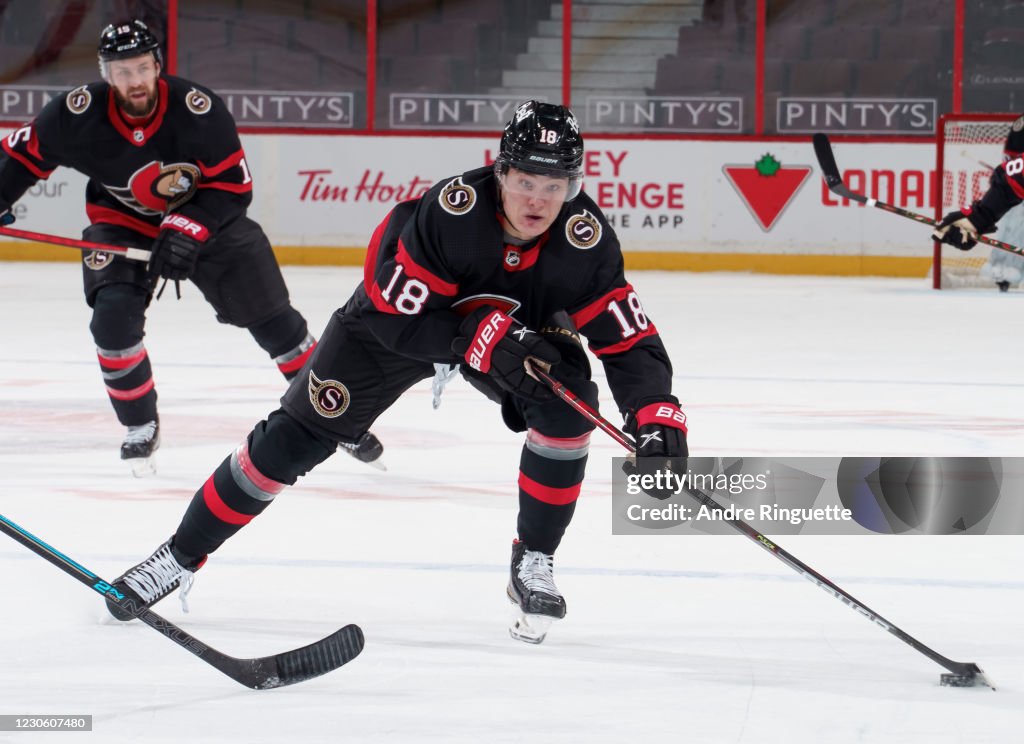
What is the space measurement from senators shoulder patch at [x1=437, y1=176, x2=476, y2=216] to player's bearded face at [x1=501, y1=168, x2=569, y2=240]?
0.19ft

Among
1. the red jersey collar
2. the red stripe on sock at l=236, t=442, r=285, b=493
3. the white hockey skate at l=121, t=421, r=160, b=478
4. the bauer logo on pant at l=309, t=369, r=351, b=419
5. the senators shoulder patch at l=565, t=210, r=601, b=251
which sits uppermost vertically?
the red jersey collar

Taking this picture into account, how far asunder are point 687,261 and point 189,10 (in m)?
3.85

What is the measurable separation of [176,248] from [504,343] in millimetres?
1506

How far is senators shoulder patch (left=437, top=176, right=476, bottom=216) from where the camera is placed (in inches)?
89.6

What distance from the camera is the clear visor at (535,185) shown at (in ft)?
7.39

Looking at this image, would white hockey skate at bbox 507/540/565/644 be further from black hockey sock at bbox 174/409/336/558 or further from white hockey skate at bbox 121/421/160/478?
white hockey skate at bbox 121/421/160/478

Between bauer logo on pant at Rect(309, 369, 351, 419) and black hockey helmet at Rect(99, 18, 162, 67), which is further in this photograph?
black hockey helmet at Rect(99, 18, 162, 67)

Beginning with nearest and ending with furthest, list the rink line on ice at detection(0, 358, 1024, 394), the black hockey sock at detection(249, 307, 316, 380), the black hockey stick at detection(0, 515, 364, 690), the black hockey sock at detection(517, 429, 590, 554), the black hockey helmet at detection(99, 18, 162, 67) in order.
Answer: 1. the black hockey stick at detection(0, 515, 364, 690)
2. the black hockey sock at detection(517, 429, 590, 554)
3. the black hockey helmet at detection(99, 18, 162, 67)
4. the black hockey sock at detection(249, 307, 316, 380)
5. the rink line on ice at detection(0, 358, 1024, 394)

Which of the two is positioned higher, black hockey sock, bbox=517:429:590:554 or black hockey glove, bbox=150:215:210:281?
black hockey glove, bbox=150:215:210:281

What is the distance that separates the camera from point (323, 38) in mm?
10508

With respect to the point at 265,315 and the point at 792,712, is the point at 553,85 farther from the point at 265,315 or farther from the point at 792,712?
the point at 792,712

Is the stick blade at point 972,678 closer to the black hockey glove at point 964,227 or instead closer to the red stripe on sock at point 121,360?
the red stripe on sock at point 121,360

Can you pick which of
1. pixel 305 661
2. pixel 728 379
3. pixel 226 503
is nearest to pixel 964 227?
pixel 728 379

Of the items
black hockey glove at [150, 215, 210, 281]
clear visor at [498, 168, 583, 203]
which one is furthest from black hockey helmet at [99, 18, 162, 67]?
clear visor at [498, 168, 583, 203]
